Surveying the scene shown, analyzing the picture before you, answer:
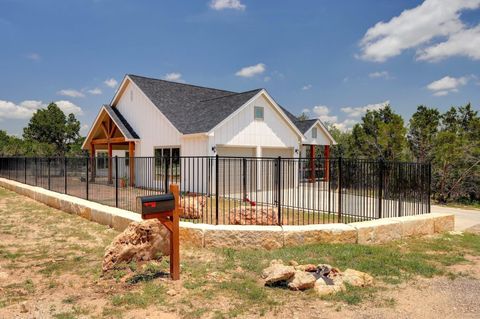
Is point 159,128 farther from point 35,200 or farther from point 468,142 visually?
point 468,142

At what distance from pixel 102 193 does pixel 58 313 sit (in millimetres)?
9446

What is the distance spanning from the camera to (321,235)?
7.44 m

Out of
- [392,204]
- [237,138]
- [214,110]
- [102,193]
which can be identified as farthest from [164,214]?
[214,110]

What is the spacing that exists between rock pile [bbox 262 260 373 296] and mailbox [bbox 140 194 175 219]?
6.25 ft

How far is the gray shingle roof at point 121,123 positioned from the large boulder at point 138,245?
558 inches

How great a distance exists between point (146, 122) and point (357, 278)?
1661 cm

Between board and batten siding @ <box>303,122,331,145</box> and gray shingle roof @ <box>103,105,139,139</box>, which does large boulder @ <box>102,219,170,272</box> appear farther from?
board and batten siding @ <box>303,122,331,145</box>

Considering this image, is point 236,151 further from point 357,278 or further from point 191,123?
point 357,278

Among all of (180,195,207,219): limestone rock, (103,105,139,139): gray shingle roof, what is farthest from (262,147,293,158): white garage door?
(180,195,207,219): limestone rock

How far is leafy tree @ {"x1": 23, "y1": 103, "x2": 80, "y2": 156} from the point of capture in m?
40.4

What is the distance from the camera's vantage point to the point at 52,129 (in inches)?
1601

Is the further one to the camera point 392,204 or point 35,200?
point 35,200

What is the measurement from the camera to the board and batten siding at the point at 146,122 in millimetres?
18078

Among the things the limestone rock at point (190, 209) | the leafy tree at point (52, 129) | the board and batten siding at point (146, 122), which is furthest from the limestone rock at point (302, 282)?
the leafy tree at point (52, 129)
